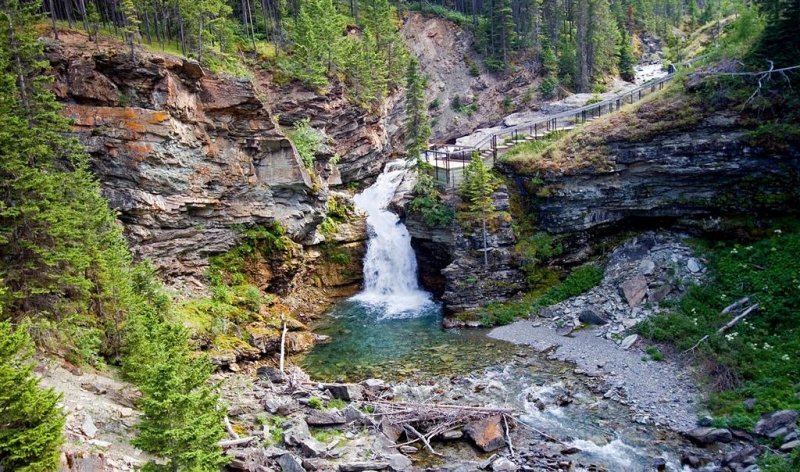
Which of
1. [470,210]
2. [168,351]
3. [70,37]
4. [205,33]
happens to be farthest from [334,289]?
[168,351]

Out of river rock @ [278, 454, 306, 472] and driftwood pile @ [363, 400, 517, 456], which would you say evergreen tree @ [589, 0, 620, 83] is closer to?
driftwood pile @ [363, 400, 517, 456]

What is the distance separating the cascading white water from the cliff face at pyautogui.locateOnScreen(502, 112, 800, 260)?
323 inches

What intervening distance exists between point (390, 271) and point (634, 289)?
560 inches

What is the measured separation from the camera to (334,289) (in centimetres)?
3344

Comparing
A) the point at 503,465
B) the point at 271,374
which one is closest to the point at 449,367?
the point at 271,374

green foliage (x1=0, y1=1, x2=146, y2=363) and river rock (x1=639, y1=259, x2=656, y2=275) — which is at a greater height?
green foliage (x1=0, y1=1, x2=146, y2=363)

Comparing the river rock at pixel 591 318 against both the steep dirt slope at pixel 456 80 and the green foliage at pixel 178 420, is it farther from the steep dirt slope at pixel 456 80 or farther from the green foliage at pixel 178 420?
the steep dirt slope at pixel 456 80

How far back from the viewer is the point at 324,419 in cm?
1736

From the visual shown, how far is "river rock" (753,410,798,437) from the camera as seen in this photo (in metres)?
15.8

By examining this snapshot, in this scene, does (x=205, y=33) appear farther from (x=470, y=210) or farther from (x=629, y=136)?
(x=629, y=136)

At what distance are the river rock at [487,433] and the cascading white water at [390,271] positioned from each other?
43.0ft

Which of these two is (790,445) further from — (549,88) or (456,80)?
(456,80)

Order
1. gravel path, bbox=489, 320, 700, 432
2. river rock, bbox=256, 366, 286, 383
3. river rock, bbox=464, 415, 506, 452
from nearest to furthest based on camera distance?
river rock, bbox=464, 415, 506, 452 < gravel path, bbox=489, 320, 700, 432 < river rock, bbox=256, 366, 286, 383

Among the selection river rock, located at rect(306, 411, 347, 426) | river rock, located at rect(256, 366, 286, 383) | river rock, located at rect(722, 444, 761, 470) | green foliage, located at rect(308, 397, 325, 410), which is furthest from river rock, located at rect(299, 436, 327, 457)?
river rock, located at rect(722, 444, 761, 470)
